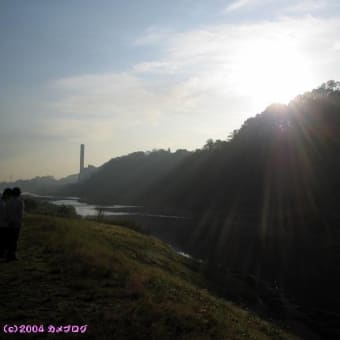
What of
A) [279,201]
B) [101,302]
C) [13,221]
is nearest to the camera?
[101,302]

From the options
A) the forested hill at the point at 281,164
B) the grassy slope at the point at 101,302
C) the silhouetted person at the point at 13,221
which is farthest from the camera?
the forested hill at the point at 281,164

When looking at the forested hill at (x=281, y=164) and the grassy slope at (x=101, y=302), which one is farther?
the forested hill at (x=281, y=164)

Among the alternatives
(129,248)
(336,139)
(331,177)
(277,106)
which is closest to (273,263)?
(129,248)

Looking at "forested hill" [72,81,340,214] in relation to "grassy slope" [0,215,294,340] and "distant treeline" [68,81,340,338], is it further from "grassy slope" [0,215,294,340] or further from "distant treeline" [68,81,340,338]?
"grassy slope" [0,215,294,340]

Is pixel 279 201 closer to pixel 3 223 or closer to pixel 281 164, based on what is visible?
pixel 281 164

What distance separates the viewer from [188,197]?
13812 cm

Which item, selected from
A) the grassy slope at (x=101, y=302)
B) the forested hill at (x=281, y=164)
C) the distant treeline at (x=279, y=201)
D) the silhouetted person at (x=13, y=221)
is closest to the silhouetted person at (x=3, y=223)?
the silhouetted person at (x=13, y=221)

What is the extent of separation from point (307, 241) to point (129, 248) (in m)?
34.5

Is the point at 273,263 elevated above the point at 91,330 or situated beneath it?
situated beneath

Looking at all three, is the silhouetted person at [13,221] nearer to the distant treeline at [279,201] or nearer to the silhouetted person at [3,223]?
the silhouetted person at [3,223]

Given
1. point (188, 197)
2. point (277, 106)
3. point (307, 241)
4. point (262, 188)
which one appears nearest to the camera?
point (307, 241)

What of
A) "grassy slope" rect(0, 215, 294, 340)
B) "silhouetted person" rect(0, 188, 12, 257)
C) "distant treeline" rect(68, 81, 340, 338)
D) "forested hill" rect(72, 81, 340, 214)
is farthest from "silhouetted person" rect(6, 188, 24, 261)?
"forested hill" rect(72, 81, 340, 214)

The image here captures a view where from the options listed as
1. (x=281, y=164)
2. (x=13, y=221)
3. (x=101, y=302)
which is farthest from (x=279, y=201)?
(x=101, y=302)

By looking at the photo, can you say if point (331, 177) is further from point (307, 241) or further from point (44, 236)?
point (44, 236)
